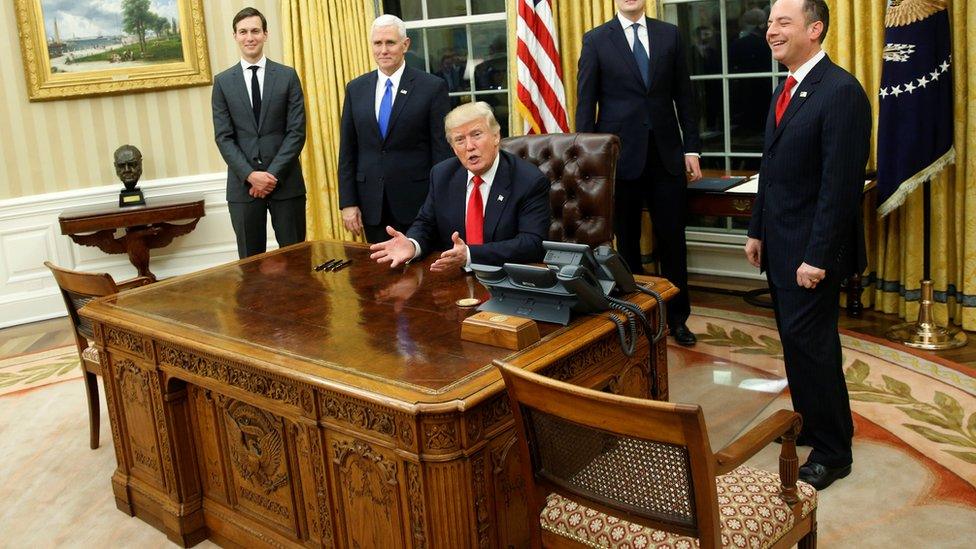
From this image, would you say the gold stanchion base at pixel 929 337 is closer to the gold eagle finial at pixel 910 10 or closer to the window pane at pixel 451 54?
the gold eagle finial at pixel 910 10

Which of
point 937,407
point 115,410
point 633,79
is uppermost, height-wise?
point 633,79

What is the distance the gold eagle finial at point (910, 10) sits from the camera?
439 centimetres

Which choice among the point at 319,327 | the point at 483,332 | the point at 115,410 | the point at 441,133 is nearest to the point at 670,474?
the point at 483,332

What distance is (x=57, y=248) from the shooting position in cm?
643

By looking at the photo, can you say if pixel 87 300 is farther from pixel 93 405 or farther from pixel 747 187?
pixel 747 187

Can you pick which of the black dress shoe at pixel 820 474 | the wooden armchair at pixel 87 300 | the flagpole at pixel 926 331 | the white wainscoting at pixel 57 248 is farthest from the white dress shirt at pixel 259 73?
the flagpole at pixel 926 331

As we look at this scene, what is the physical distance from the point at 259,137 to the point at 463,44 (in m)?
2.08

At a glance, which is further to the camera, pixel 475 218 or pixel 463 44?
pixel 463 44

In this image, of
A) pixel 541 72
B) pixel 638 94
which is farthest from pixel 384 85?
pixel 541 72

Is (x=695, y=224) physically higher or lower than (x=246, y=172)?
lower

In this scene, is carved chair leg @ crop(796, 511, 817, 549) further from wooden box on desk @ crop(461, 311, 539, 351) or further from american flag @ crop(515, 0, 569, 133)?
american flag @ crop(515, 0, 569, 133)

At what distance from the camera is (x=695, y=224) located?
20.4 feet

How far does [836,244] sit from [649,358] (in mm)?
712

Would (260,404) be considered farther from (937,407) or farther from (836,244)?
(937,407)
